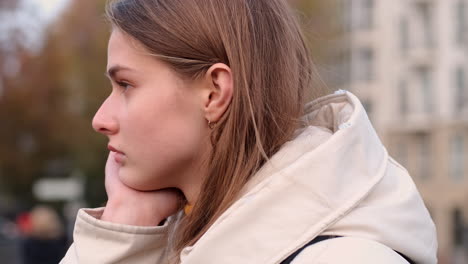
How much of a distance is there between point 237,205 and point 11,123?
3255cm

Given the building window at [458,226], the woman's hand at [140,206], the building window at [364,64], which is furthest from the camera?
the building window at [364,64]

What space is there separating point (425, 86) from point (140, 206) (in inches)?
1524

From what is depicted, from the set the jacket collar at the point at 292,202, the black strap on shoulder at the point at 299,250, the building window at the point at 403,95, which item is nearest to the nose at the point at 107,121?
the jacket collar at the point at 292,202

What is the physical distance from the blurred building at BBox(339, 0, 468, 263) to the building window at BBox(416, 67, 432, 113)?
0.14 ft

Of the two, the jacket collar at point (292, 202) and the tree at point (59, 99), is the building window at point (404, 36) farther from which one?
the jacket collar at point (292, 202)

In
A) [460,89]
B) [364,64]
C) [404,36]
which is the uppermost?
[404,36]

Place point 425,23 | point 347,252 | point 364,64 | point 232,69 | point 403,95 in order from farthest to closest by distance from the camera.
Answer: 1. point 364,64
2. point 403,95
3. point 425,23
4. point 232,69
5. point 347,252

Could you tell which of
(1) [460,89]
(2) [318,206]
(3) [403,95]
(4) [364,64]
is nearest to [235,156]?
(2) [318,206]

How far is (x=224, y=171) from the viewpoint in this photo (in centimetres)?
195

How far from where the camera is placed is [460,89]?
3825cm

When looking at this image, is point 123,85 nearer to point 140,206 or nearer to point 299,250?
point 140,206

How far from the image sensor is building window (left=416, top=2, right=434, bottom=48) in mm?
39594

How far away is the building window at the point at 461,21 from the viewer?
3825 centimetres

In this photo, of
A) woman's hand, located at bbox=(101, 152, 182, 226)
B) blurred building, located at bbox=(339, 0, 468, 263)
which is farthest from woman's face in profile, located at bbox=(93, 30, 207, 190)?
blurred building, located at bbox=(339, 0, 468, 263)
